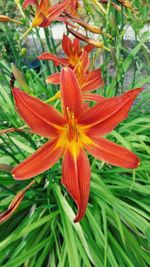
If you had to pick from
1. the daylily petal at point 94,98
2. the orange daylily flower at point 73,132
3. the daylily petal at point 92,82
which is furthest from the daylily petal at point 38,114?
the daylily petal at point 92,82

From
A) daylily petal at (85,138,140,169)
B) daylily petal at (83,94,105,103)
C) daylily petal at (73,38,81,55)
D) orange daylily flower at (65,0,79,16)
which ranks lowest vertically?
daylily petal at (85,138,140,169)

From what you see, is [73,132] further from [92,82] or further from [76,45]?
[76,45]

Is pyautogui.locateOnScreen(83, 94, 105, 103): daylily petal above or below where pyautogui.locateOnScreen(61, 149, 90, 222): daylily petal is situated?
above

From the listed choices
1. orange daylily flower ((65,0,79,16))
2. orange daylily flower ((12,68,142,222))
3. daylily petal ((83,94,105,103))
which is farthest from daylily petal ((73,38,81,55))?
orange daylily flower ((12,68,142,222))

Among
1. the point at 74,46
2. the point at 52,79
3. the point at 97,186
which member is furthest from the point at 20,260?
the point at 74,46

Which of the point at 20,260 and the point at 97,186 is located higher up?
the point at 97,186

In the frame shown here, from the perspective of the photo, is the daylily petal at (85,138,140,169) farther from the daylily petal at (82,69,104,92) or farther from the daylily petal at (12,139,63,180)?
the daylily petal at (82,69,104,92)

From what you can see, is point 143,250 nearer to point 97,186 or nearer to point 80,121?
point 97,186
